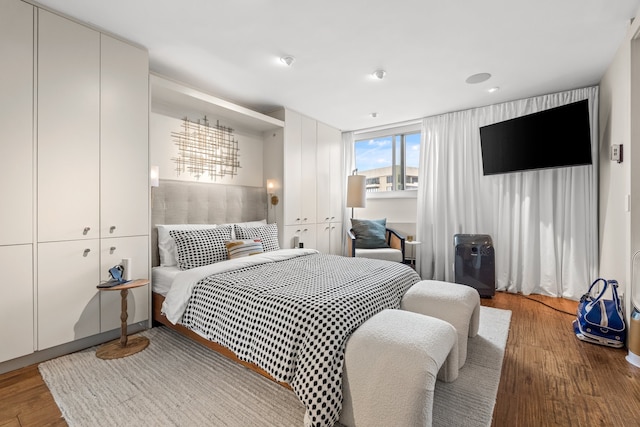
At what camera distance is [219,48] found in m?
2.62

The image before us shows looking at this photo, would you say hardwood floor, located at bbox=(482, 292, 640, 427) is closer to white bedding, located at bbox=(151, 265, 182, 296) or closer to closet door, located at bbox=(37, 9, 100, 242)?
white bedding, located at bbox=(151, 265, 182, 296)

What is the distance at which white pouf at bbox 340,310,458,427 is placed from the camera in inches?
48.9

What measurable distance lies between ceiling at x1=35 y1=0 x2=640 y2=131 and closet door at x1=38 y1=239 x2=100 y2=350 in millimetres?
1776

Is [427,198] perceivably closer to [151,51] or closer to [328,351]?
[328,351]

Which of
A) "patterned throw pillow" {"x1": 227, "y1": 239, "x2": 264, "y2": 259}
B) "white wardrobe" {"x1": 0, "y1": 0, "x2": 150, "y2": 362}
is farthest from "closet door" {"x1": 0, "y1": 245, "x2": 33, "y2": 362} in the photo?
"patterned throw pillow" {"x1": 227, "y1": 239, "x2": 264, "y2": 259}

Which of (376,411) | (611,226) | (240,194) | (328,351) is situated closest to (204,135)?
(240,194)

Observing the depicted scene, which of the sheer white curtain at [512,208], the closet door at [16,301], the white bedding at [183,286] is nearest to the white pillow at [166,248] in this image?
the white bedding at [183,286]

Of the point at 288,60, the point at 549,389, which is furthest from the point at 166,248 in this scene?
the point at 549,389

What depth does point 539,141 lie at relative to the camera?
3.35m

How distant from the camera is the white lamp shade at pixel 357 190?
4.81 meters

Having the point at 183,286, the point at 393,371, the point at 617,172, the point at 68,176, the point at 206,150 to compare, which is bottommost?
the point at 393,371

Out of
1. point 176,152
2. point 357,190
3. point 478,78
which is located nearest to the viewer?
point 478,78

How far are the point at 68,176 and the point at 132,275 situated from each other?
926 mm

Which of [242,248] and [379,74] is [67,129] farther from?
[379,74]
